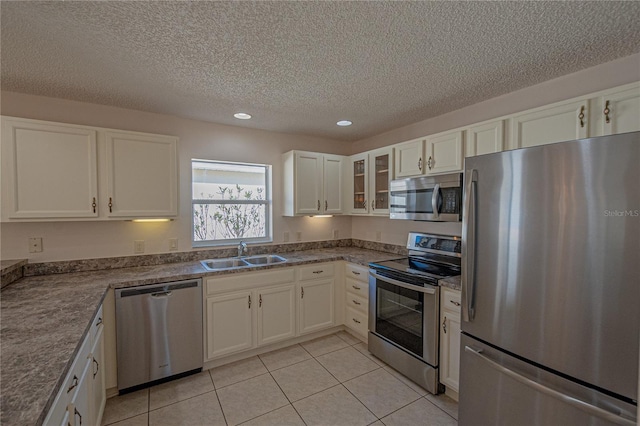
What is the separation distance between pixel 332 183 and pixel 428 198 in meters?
1.43

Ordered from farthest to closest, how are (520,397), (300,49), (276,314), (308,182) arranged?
1. (308,182)
2. (276,314)
3. (300,49)
4. (520,397)

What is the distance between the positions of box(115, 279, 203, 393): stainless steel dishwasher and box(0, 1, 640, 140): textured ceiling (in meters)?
1.66

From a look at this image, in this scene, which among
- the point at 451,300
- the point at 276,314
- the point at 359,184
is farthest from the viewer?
the point at 359,184

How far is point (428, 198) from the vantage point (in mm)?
2535

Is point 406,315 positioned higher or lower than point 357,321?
higher

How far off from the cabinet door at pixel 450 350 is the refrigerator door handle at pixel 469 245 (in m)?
0.38

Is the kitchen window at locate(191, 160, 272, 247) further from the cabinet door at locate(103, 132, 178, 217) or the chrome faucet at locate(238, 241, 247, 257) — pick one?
the cabinet door at locate(103, 132, 178, 217)

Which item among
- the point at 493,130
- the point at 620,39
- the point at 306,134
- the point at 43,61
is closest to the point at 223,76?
the point at 43,61

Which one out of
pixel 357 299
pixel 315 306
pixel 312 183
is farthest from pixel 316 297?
pixel 312 183

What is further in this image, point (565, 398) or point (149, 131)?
point (149, 131)

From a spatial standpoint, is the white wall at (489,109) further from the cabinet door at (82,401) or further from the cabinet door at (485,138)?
the cabinet door at (82,401)

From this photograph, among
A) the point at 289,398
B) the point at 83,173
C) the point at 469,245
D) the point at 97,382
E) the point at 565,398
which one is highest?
the point at 83,173

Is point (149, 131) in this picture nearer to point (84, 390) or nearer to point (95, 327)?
point (95, 327)

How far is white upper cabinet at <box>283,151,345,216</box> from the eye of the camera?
11.2ft
